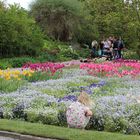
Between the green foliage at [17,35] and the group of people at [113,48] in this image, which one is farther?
the group of people at [113,48]

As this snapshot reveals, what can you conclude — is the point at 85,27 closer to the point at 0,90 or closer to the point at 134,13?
the point at 134,13

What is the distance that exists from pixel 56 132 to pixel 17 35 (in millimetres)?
22946

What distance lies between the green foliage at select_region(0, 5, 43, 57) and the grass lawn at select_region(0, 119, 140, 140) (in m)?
20.8

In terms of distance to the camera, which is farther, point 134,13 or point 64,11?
point 64,11

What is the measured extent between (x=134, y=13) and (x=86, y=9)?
322 inches

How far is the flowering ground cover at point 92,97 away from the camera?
1134 centimetres

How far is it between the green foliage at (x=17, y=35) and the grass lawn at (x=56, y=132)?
68.3 feet

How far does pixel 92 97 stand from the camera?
14023 mm

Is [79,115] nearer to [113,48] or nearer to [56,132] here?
[56,132]

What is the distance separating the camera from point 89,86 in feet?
55.8

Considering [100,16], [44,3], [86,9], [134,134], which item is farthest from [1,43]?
[134,134]

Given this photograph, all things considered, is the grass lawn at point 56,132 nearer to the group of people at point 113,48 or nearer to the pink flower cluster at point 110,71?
the pink flower cluster at point 110,71

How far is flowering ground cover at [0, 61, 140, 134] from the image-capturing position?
37.2 feet

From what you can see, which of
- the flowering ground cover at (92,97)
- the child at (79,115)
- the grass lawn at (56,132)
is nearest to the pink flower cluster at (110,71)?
the flowering ground cover at (92,97)
